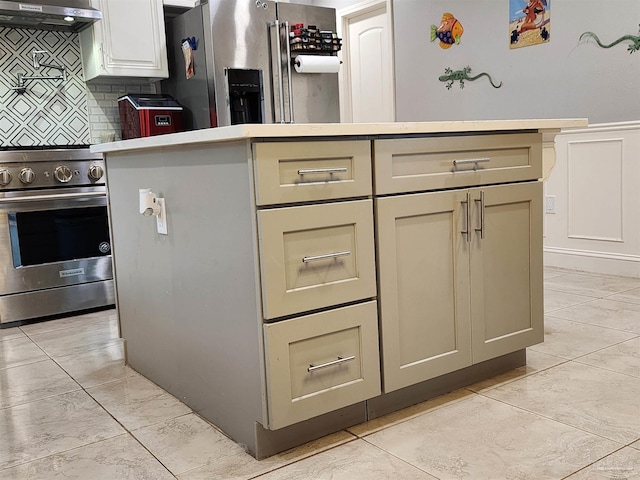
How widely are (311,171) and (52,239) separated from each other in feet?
7.51

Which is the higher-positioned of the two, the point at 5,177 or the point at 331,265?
the point at 5,177

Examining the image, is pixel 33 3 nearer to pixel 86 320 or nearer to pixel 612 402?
pixel 86 320

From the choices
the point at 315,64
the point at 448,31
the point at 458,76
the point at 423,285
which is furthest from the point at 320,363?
the point at 448,31

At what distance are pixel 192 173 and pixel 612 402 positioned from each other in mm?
1409

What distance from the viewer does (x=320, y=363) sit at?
68.7 inches

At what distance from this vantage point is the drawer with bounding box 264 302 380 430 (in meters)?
1.67

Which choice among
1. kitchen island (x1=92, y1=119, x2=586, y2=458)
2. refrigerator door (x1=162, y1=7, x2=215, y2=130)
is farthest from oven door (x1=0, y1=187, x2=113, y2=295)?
kitchen island (x1=92, y1=119, x2=586, y2=458)

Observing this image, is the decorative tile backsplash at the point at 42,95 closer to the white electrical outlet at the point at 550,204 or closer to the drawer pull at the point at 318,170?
the drawer pull at the point at 318,170

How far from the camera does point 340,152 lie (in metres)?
1.73

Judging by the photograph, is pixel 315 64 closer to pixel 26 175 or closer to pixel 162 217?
pixel 26 175

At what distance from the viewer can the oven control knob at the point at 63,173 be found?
11.3ft

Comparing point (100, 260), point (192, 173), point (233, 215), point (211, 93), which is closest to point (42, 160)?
point (100, 260)

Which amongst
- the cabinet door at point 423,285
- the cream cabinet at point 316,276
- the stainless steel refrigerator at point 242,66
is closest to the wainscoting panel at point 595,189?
the stainless steel refrigerator at point 242,66

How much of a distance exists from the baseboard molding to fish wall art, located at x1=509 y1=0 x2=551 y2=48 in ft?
4.32
